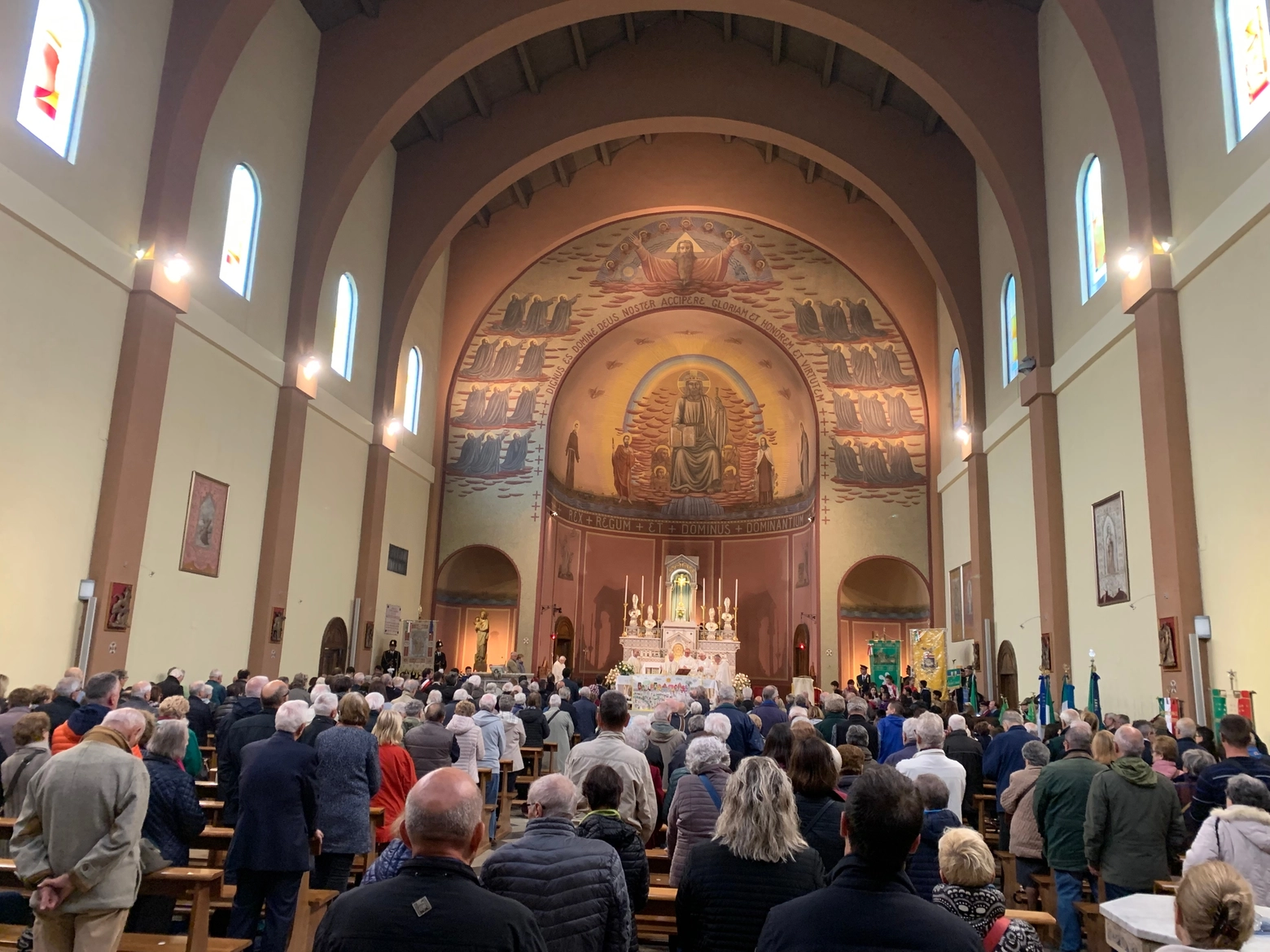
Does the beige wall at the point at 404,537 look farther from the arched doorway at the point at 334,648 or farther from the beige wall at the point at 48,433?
the beige wall at the point at 48,433

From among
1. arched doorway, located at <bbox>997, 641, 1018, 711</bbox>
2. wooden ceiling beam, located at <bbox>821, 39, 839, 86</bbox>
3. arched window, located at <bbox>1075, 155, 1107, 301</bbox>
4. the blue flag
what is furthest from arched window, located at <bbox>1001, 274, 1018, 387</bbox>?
the blue flag

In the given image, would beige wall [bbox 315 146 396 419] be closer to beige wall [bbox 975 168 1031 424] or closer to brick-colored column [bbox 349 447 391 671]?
brick-colored column [bbox 349 447 391 671]

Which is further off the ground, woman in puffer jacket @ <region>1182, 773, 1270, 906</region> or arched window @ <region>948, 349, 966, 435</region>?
arched window @ <region>948, 349, 966, 435</region>

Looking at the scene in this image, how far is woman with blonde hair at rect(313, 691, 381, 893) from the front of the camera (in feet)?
18.9

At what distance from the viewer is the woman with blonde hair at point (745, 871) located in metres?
3.30

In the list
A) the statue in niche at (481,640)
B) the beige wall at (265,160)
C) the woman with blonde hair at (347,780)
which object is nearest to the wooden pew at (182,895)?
the woman with blonde hair at (347,780)

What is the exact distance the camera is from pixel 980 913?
327 centimetres

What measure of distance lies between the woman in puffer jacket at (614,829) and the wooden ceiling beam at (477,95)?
1840cm

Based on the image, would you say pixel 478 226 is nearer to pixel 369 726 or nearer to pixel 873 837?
pixel 369 726

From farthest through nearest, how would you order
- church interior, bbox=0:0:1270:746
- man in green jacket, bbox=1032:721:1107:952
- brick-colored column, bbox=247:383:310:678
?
brick-colored column, bbox=247:383:310:678
church interior, bbox=0:0:1270:746
man in green jacket, bbox=1032:721:1107:952

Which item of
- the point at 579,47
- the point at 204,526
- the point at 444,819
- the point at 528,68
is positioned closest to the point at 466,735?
the point at 444,819

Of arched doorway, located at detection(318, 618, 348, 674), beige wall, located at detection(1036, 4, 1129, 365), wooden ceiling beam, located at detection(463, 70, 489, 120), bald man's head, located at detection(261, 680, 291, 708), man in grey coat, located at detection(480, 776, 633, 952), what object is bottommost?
man in grey coat, located at detection(480, 776, 633, 952)

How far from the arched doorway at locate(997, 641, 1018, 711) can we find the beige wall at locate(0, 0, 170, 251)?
15052mm

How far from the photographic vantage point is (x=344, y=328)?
62.0ft
